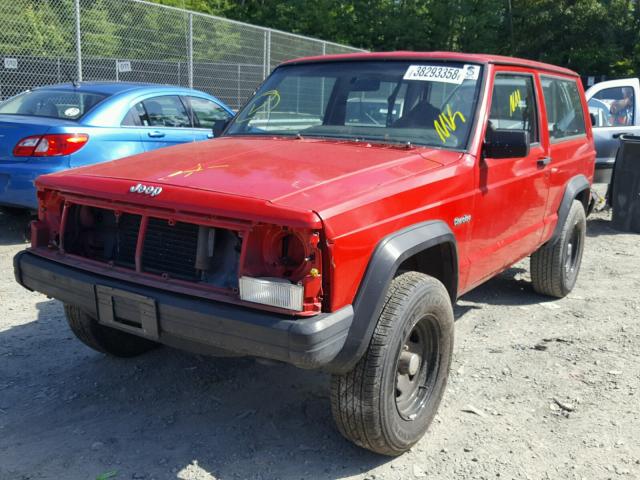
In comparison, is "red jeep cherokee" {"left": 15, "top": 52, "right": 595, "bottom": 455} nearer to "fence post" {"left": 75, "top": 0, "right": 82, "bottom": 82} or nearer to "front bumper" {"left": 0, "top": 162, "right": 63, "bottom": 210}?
"front bumper" {"left": 0, "top": 162, "right": 63, "bottom": 210}

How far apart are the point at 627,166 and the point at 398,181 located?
20.6 ft

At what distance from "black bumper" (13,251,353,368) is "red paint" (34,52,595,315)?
0.08 meters

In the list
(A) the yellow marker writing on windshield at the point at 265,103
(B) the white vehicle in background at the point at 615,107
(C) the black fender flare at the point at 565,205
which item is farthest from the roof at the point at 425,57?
(B) the white vehicle in background at the point at 615,107

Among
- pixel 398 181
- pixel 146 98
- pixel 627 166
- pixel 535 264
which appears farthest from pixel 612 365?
pixel 146 98

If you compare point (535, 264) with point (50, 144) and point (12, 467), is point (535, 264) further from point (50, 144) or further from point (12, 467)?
point (50, 144)

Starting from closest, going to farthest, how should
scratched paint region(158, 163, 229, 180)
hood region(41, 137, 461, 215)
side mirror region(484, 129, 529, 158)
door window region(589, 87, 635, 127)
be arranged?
hood region(41, 137, 461, 215)
scratched paint region(158, 163, 229, 180)
side mirror region(484, 129, 529, 158)
door window region(589, 87, 635, 127)

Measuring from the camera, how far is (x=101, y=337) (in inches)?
149

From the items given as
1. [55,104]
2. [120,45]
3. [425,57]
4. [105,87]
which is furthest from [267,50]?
[425,57]

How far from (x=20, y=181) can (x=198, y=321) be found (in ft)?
13.9

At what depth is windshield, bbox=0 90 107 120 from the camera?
6480mm

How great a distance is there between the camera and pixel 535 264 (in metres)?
5.27

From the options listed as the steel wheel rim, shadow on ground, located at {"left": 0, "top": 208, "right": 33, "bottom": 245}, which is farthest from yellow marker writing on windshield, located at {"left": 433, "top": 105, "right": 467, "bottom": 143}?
shadow on ground, located at {"left": 0, "top": 208, "right": 33, "bottom": 245}

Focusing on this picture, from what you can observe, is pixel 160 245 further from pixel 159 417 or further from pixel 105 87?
pixel 105 87

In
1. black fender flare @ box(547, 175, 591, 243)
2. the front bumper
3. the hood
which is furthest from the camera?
the front bumper
